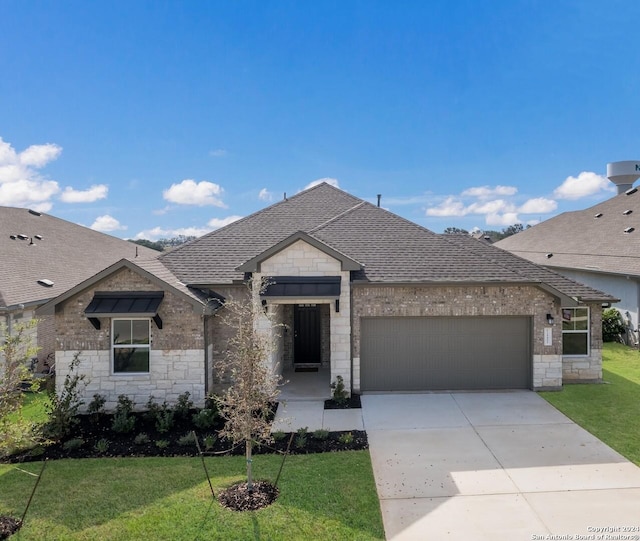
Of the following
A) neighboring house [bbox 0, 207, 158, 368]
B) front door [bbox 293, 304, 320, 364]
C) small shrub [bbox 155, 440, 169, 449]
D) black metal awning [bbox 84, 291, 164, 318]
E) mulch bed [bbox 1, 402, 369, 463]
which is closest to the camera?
mulch bed [bbox 1, 402, 369, 463]

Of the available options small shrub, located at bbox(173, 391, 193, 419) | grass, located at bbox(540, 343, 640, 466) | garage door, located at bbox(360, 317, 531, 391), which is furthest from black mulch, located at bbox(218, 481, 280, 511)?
grass, located at bbox(540, 343, 640, 466)

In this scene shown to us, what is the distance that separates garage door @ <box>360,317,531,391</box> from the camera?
1196 centimetres

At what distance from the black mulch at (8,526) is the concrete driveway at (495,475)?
5211mm

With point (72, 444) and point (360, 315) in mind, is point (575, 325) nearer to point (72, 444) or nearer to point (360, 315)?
point (360, 315)

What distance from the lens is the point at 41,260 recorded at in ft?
58.1

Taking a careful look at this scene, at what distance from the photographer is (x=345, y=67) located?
16.0 metres

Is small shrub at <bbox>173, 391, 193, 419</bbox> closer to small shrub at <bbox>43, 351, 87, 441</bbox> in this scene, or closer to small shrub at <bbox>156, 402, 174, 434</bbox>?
small shrub at <bbox>156, 402, 174, 434</bbox>

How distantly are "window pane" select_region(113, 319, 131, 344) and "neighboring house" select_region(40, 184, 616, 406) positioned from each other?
3 centimetres

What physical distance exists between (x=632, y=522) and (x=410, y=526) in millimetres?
3136

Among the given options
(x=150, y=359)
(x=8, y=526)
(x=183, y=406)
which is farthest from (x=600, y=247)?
(x=8, y=526)

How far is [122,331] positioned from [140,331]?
0.47m

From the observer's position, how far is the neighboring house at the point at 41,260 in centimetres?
1371

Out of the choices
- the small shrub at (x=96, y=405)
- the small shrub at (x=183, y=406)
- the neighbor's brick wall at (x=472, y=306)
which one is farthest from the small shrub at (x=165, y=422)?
the neighbor's brick wall at (x=472, y=306)

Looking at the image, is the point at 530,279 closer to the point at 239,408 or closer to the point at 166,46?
the point at 239,408
